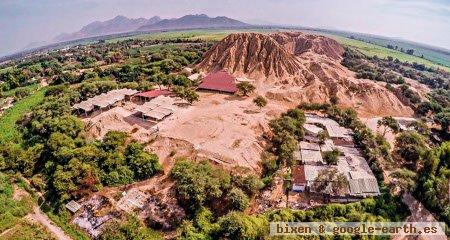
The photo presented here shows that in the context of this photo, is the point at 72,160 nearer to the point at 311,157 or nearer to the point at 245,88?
the point at 311,157

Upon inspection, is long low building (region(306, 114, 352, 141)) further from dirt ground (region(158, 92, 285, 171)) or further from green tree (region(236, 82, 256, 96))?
green tree (region(236, 82, 256, 96))

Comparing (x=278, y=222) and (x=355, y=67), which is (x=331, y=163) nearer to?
(x=278, y=222)

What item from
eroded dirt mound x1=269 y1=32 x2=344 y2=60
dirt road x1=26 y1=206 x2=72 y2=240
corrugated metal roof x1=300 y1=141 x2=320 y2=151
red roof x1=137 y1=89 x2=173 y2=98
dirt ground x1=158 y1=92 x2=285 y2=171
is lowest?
dirt road x1=26 y1=206 x2=72 y2=240

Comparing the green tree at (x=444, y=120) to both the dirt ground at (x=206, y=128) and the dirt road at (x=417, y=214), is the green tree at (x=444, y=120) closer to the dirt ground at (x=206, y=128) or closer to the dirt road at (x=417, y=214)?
the dirt road at (x=417, y=214)

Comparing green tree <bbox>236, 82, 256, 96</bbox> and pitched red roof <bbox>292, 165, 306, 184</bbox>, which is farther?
green tree <bbox>236, 82, 256, 96</bbox>

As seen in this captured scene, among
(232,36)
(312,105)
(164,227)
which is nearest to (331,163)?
(312,105)

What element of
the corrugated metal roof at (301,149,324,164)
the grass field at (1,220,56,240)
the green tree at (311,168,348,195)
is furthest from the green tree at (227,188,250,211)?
the grass field at (1,220,56,240)

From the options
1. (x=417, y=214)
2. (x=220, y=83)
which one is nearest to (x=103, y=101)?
(x=220, y=83)
